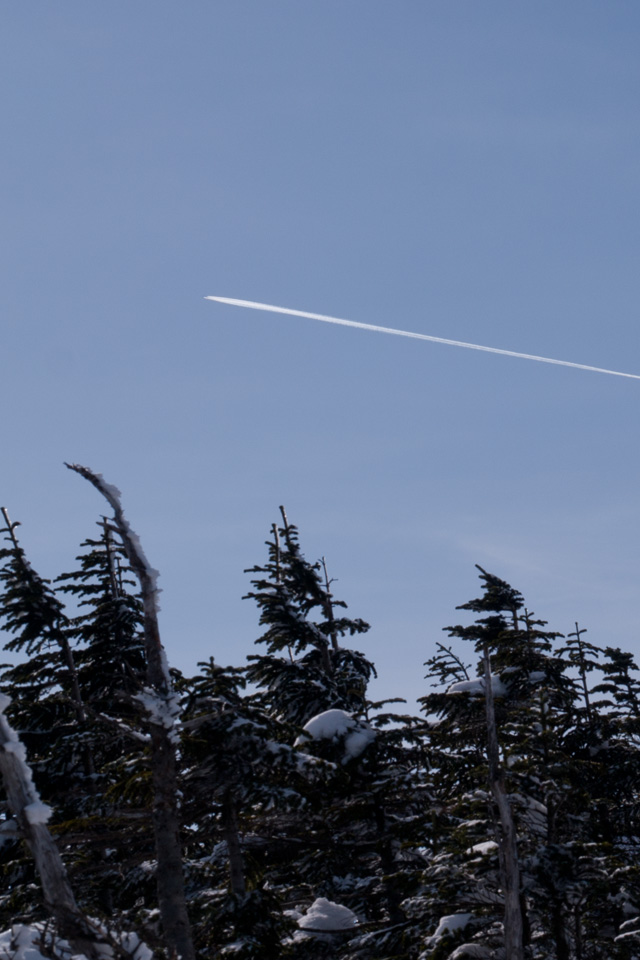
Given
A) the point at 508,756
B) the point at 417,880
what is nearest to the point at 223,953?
the point at 417,880

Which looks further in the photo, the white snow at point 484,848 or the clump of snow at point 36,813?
the white snow at point 484,848

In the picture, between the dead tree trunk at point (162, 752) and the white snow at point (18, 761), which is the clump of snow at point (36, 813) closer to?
the white snow at point (18, 761)

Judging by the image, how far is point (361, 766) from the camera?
19953 millimetres

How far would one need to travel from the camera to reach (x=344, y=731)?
763 inches

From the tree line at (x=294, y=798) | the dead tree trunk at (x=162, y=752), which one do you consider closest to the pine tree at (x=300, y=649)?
the tree line at (x=294, y=798)

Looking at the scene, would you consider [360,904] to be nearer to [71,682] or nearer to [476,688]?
[476,688]

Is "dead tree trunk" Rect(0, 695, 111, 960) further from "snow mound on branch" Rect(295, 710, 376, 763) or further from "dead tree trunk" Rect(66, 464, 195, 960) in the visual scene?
"snow mound on branch" Rect(295, 710, 376, 763)

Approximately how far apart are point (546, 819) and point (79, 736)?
9491 millimetres

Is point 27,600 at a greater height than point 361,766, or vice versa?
point 27,600

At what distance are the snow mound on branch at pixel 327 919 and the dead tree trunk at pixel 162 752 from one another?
6.62 meters

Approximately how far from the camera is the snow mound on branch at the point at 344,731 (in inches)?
754

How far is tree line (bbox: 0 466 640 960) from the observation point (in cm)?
1341

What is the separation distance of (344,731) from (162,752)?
266 inches

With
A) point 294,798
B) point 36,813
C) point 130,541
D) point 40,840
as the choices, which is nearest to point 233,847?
point 294,798
